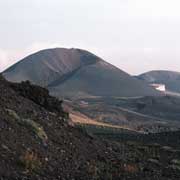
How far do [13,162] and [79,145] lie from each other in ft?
24.5

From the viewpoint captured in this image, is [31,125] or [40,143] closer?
[40,143]

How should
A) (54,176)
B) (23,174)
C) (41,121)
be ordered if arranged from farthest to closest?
(41,121), (54,176), (23,174)

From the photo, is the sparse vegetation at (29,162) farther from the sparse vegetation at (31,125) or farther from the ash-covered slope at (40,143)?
the sparse vegetation at (31,125)

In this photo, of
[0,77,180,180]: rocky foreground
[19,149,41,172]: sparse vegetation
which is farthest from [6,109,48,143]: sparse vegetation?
[19,149,41,172]: sparse vegetation

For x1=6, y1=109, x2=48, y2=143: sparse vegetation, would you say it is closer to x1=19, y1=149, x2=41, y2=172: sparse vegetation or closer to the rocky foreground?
the rocky foreground

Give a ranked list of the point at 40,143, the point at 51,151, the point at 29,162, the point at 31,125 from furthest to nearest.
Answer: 1. the point at 31,125
2. the point at 40,143
3. the point at 51,151
4. the point at 29,162

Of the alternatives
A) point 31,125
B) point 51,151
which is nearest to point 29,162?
point 51,151

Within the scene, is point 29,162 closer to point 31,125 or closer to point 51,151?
point 51,151

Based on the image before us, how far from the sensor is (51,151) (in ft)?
68.1

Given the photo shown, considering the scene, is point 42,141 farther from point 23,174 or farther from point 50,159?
point 23,174

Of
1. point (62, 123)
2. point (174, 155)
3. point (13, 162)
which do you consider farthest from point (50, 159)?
point (174, 155)

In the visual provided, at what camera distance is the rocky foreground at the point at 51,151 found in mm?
17719

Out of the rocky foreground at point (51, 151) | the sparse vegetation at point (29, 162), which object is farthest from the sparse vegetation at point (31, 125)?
the sparse vegetation at point (29, 162)

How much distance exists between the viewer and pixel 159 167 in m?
26.1
